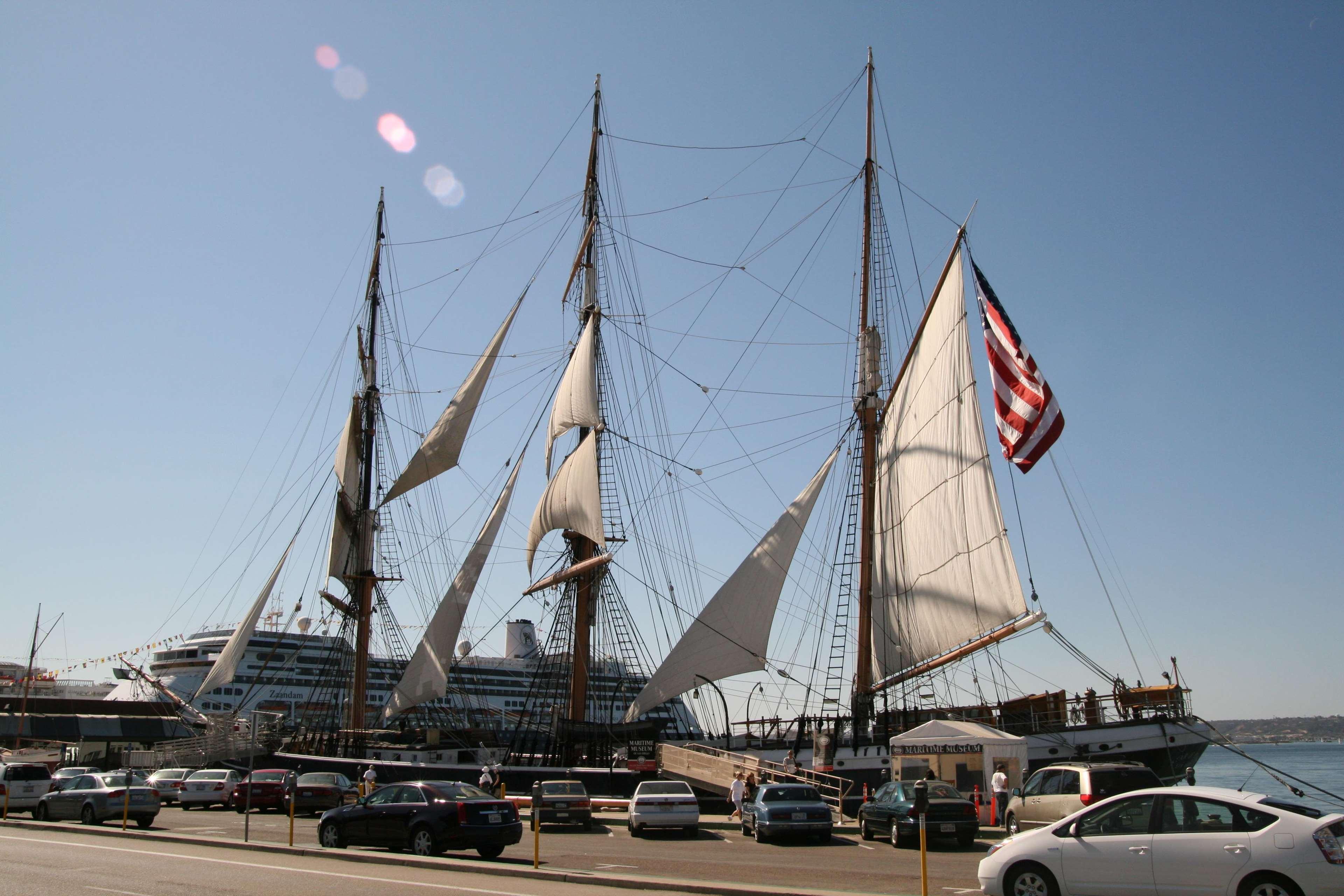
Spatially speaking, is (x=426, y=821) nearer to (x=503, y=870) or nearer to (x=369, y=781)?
(x=503, y=870)

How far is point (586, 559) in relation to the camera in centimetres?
3934

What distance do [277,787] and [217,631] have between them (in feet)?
173

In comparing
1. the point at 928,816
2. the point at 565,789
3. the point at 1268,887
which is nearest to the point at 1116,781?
the point at 928,816

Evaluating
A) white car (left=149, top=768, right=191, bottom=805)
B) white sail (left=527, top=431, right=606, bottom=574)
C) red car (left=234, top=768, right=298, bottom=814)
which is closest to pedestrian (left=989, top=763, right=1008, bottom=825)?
red car (left=234, top=768, right=298, bottom=814)

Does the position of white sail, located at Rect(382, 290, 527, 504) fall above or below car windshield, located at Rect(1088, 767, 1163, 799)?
above

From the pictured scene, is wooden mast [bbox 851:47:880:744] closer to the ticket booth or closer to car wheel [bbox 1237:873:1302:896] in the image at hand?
the ticket booth

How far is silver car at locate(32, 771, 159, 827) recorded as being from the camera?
72.9 ft

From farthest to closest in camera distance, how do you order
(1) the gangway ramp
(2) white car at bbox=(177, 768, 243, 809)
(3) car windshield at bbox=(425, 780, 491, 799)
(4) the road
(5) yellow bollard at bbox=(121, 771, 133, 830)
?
(2) white car at bbox=(177, 768, 243, 809) → (1) the gangway ramp → (5) yellow bollard at bbox=(121, 771, 133, 830) → (3) car windshield at bbox=(425, 780, 491, 799) → (4) the road

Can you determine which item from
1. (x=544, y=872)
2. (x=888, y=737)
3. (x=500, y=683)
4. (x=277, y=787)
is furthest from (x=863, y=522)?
(x=500, y=683)

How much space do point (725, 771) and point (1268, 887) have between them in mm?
19567

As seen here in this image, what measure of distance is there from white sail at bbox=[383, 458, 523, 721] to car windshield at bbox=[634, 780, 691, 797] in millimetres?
17203

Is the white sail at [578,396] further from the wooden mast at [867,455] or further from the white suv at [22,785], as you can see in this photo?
the white suv at [22,785]

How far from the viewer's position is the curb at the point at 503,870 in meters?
11.3

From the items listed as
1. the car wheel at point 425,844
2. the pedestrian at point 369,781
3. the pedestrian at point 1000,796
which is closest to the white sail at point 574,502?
the pedestrian at point 369,781
